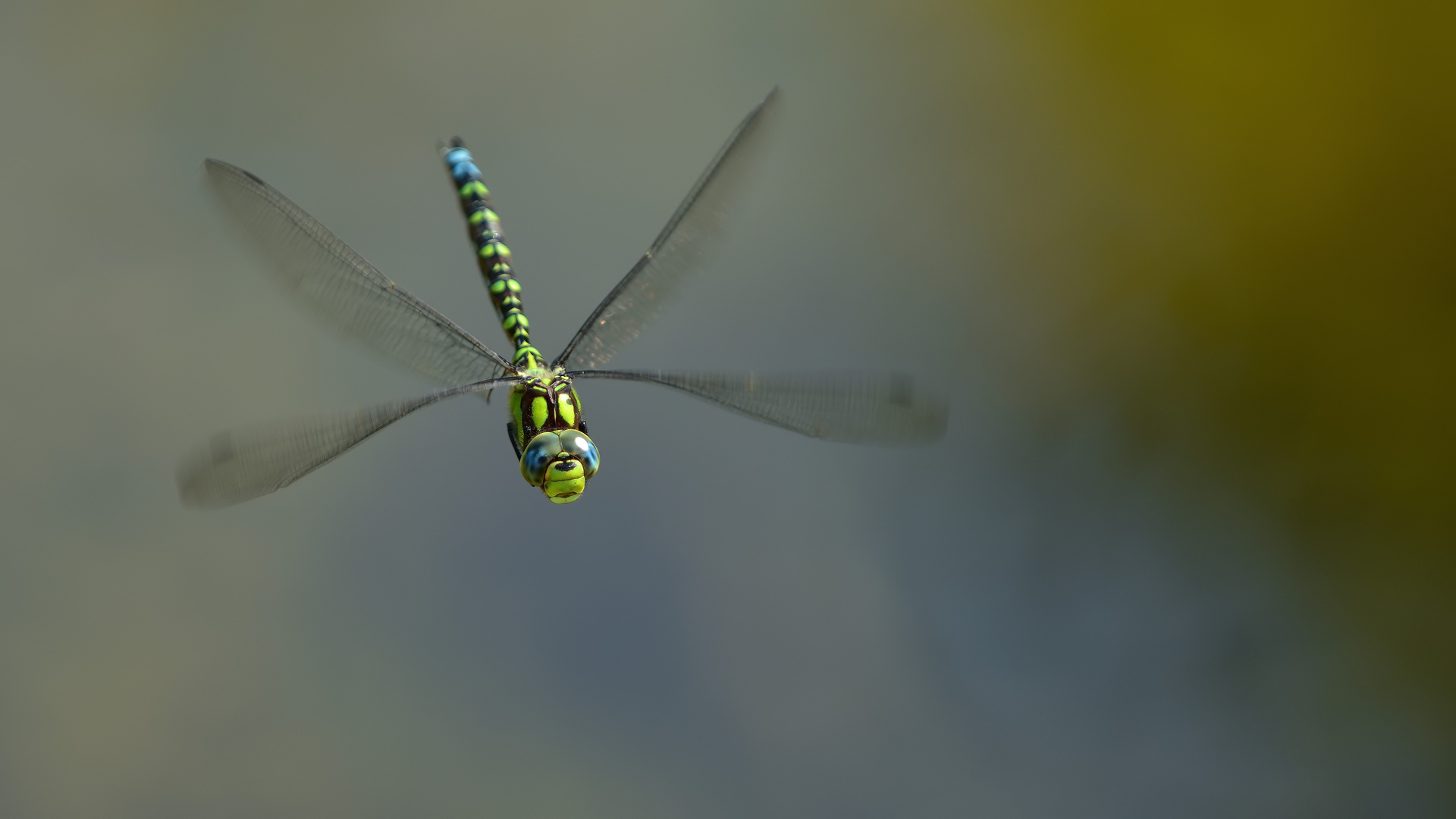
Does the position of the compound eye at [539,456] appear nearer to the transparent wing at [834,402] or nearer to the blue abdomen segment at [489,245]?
the transparent wing at [834,402]

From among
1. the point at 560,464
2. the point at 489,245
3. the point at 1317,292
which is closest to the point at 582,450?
the point at 560,464

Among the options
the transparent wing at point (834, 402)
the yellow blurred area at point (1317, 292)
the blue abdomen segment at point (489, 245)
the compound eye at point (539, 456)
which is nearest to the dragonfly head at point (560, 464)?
the compound eye at point (539, 456)

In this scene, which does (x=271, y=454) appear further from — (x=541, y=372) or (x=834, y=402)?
(x=834, y=402)

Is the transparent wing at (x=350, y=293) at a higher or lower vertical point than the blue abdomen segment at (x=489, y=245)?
lower

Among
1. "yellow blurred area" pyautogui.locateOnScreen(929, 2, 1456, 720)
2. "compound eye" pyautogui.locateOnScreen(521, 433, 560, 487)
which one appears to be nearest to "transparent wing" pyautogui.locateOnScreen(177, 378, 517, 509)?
"compound eye" pyautogui.locateOnScreen(521, 433, 560, 487)

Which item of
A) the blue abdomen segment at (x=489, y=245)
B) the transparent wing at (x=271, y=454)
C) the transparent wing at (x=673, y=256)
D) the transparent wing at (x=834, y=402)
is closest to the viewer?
the transparent wing at (x=271, y=454)

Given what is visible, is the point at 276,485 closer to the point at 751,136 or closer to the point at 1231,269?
the point at 751,136

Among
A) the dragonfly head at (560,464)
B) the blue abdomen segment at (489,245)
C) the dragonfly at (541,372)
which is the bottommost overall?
the dragonfly head at (560,464)
